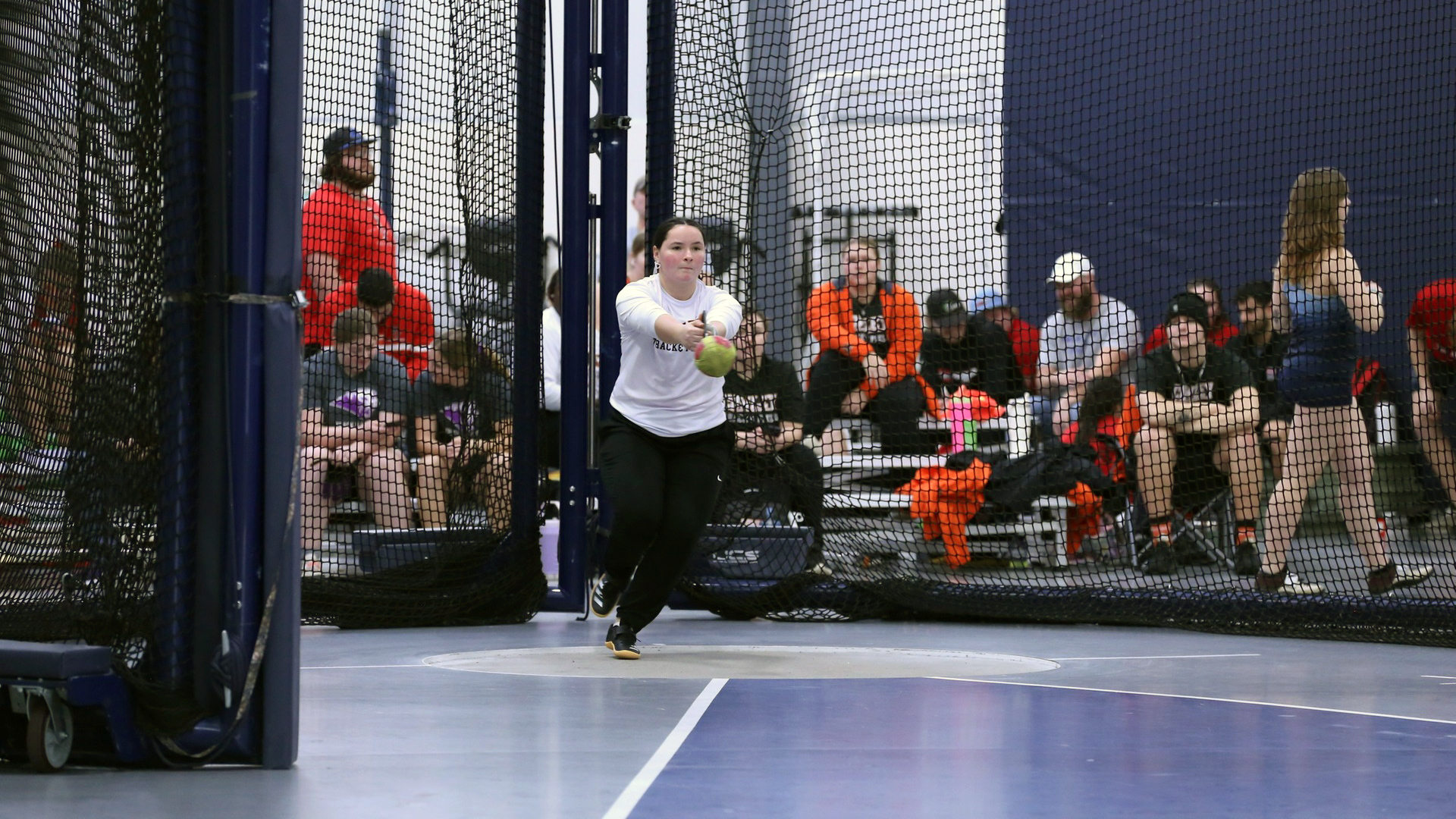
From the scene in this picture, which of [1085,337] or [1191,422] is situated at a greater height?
[1085,337]

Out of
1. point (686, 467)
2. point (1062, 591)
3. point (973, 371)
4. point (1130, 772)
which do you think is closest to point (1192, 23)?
point (973, 371)

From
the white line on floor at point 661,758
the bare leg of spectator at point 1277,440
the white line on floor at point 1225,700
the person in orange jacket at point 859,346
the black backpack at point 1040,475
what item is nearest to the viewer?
the white line on floor at point 661,758

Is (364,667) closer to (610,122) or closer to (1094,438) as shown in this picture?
(610,122)

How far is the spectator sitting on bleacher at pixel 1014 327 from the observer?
400 inches

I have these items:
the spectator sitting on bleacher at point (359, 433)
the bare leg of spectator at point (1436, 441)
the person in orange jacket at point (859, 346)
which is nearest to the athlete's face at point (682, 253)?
the spectator sitting on bleacher at point (359, 433)

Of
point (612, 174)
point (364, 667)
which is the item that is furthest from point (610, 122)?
point (364, 667)

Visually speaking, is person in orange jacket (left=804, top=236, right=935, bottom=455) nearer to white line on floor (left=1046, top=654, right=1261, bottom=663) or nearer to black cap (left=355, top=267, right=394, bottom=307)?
black cap (left=355, top=267, right=394, bottom=307)

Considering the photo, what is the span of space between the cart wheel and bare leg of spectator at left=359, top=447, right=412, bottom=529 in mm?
4753

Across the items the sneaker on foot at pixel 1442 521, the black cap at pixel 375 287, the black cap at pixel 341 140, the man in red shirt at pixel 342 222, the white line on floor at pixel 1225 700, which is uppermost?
the black cap at pixel 341 140

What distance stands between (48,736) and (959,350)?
21.9 ft

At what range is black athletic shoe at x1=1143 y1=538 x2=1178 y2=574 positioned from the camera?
10.3 m

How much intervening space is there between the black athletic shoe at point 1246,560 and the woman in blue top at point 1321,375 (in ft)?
1.01

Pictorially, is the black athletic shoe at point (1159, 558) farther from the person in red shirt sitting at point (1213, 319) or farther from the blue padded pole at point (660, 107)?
the blue padded pole at point (660, 107)

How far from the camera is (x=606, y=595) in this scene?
806cm
